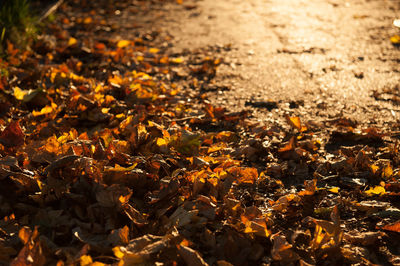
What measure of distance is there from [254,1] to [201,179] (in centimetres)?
548

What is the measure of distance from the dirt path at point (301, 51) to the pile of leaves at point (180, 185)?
16.1 inches

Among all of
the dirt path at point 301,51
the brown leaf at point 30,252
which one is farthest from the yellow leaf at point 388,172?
the brown leaf at point 30,252

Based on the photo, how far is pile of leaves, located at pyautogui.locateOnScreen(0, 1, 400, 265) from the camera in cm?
173

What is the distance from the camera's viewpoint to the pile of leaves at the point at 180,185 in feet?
5.69

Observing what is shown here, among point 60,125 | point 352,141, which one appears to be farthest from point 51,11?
point 352,141

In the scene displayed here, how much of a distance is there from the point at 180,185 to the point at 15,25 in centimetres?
327

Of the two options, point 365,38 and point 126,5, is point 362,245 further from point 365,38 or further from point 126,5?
point 126,5

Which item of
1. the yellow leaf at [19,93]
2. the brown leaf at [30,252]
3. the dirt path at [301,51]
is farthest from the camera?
the dirt path at [301,51]

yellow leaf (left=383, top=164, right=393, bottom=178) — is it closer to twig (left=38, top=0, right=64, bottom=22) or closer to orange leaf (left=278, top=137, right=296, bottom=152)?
orange leaf (left=278, top=137, right=296, bottom=152)

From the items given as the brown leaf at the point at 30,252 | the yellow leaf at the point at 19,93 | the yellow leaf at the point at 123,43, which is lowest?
the yellow leaf at the point at 123,43

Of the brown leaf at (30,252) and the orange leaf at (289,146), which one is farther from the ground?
the brown leaf at (30,252)

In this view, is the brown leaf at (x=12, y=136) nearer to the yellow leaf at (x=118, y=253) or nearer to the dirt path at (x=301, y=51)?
the yellow leaf at (x=118, y=253)

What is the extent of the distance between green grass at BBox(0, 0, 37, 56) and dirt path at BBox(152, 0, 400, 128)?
5.32 ft

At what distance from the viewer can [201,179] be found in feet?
6.81
